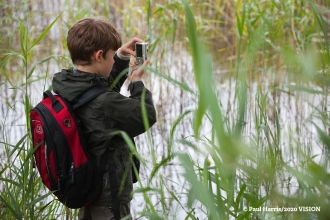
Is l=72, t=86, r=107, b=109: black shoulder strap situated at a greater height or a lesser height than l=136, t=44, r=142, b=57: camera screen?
lesser

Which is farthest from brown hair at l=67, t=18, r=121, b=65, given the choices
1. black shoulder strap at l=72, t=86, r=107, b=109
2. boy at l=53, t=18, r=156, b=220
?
black shoulder strap at l=72, t=86, r=107, b=109

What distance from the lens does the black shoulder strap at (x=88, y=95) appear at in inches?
70.1

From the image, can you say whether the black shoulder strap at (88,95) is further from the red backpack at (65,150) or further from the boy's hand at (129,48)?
the boy's hand at (129,48)

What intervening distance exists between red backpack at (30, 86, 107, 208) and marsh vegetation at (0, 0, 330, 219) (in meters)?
0.19

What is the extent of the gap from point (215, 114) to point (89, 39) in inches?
30.1

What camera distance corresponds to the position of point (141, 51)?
192 centimetres

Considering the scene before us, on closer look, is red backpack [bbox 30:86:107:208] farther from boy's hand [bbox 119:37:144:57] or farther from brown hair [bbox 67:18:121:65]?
boy's hand [bbox 119:37:144:57]

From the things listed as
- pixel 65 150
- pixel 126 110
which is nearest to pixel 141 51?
pixel 126 110

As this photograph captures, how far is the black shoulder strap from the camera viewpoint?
5.84ft

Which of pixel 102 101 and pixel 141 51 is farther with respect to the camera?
pixel 141 51

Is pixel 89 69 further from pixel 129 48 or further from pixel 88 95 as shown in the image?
pixel 129 48

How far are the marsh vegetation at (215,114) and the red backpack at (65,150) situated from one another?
0.19 m

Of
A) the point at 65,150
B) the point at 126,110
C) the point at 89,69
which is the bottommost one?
the point at 65,150

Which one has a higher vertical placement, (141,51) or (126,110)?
(141,51)
